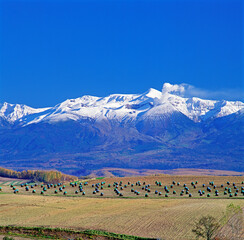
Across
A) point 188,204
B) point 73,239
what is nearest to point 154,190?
point 188,204

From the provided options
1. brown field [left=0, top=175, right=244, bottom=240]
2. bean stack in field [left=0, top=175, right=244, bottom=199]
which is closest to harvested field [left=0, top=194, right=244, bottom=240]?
brown field [left=0, top=175, right=244, bottom=240]

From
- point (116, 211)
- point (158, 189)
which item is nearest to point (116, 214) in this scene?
point (116, 211)

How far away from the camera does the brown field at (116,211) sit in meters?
80.4

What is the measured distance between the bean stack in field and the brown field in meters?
0.81

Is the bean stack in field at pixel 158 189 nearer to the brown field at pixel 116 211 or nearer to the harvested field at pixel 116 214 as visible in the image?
the brown field at pixel 116 211

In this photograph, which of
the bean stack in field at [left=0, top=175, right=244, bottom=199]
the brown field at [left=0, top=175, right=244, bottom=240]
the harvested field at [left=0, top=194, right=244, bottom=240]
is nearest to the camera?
the harvested field at [left=0, top=194, right=244, bottom=240]

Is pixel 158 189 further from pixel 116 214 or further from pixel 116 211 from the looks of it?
pixel 116 214

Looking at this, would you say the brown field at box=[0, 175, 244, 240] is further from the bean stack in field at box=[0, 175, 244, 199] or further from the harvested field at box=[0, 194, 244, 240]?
the bean stack in field at box=[0, 175, 244, 199]

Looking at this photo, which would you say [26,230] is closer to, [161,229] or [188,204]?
[161,229]

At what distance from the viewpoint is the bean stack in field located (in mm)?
126312

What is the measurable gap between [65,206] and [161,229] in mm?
32930

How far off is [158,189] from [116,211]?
45.8m

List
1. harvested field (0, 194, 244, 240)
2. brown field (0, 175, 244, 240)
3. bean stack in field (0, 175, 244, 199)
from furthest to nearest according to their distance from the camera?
bean stack in field (0, 175, 244, 199)
brown field (0, 175, 244, 240)
harvested field (0, 194, 244, 240)

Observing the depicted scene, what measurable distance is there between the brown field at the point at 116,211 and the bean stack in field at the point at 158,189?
0.81 meters
